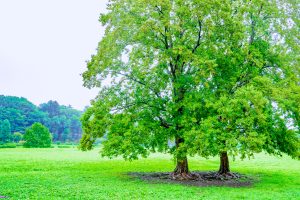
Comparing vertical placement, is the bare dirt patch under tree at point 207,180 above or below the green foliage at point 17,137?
below

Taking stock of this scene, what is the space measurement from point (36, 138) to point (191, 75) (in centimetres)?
7660

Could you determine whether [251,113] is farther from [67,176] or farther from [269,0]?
[67,176]

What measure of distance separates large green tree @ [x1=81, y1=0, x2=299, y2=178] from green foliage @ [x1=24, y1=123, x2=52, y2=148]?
228ft

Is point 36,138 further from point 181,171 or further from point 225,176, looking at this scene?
point 225,176

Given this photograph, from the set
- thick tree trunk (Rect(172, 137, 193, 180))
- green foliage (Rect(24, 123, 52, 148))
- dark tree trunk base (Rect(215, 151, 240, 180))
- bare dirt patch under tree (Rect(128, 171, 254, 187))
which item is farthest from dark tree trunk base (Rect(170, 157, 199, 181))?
green foliage (Rect(24, 123, 52, 148))

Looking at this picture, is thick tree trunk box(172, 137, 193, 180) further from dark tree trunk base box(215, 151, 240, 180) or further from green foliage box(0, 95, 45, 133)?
green foliage box(0, 95, 45, 133)

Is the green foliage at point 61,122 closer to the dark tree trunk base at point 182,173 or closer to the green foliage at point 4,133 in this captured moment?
the green foliage at point 4,133

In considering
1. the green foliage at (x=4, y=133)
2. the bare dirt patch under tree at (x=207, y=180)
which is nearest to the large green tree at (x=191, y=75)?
the bare dirt patch under tree at (x=207, y=180)

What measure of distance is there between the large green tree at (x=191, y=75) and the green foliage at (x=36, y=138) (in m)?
69.4

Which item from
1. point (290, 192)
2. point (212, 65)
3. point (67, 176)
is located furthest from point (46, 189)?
point (290, 192)

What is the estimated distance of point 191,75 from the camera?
30.1m

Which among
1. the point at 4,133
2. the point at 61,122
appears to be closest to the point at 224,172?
the point at 4,133

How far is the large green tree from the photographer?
92.3 feet

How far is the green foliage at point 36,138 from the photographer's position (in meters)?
97.4
